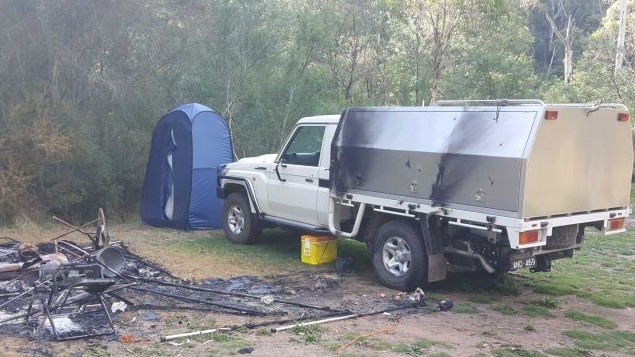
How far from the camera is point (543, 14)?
42562mm

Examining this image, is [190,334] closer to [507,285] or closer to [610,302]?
[507,285]

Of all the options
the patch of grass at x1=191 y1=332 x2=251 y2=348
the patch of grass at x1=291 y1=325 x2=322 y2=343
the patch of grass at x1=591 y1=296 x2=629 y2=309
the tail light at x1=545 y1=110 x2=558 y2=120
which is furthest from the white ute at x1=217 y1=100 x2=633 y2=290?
the patch of grass at x1=191 y1=332 x2=251 y2=348

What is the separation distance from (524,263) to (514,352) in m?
1.73

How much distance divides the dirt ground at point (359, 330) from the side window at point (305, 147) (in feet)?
5.97

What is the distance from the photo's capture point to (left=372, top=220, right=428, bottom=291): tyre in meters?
7.96

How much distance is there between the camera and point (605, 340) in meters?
6.58

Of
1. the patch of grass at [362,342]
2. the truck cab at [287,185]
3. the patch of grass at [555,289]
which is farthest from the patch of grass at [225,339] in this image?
the patch of grass at [555,289]

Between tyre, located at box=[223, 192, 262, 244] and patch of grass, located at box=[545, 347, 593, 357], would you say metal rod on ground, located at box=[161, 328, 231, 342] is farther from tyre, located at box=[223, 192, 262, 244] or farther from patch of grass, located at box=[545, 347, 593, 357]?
tyre, located at box=[223, 192, 262, 244]

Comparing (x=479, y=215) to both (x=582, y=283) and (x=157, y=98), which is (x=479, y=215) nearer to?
(x=582, y=283)

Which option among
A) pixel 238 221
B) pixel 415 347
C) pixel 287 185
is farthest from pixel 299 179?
pixel 415 347

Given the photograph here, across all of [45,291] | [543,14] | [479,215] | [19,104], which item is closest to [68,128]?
[19,104]

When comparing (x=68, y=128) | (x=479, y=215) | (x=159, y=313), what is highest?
(x=68, y=128)

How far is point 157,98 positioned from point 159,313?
7802 mm

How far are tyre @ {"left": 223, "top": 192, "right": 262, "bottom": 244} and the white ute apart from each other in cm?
149
